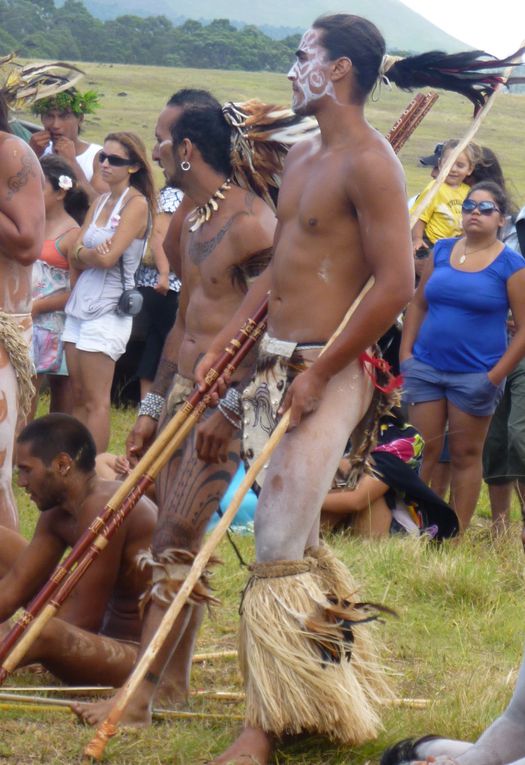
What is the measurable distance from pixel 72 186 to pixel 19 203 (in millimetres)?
3638

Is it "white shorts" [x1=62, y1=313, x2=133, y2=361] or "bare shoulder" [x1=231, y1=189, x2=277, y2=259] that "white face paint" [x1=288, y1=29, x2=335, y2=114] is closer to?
"bare shoulder" [x1=231, y1=189, x2=277, y2=259]

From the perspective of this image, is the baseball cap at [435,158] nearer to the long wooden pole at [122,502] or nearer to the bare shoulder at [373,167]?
the long wooden pole at [122,502]

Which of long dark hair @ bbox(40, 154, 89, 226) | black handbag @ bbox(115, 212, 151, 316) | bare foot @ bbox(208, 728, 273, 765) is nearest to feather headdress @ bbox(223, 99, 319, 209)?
bare foot @ bbox(208, 728, 273, 765)

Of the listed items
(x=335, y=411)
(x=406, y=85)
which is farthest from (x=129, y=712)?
(x=406, y=85)

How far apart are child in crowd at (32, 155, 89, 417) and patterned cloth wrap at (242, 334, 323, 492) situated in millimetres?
4147

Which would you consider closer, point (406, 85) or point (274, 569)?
point (274, 569)

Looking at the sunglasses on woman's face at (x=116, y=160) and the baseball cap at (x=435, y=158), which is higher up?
the baseball cap at (x=435, y=158)


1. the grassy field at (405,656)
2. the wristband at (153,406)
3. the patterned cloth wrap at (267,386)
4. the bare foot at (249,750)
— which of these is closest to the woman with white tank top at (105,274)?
the grassy field at (405,656)

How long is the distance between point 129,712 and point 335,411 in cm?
121

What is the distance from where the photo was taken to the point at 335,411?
3.94 m

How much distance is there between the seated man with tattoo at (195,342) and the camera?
432cm

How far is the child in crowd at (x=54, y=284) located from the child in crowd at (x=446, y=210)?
93.3 inches

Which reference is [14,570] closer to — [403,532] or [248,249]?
[248,249]

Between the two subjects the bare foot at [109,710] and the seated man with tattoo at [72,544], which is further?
the seated man with tattoo at [72,544]
